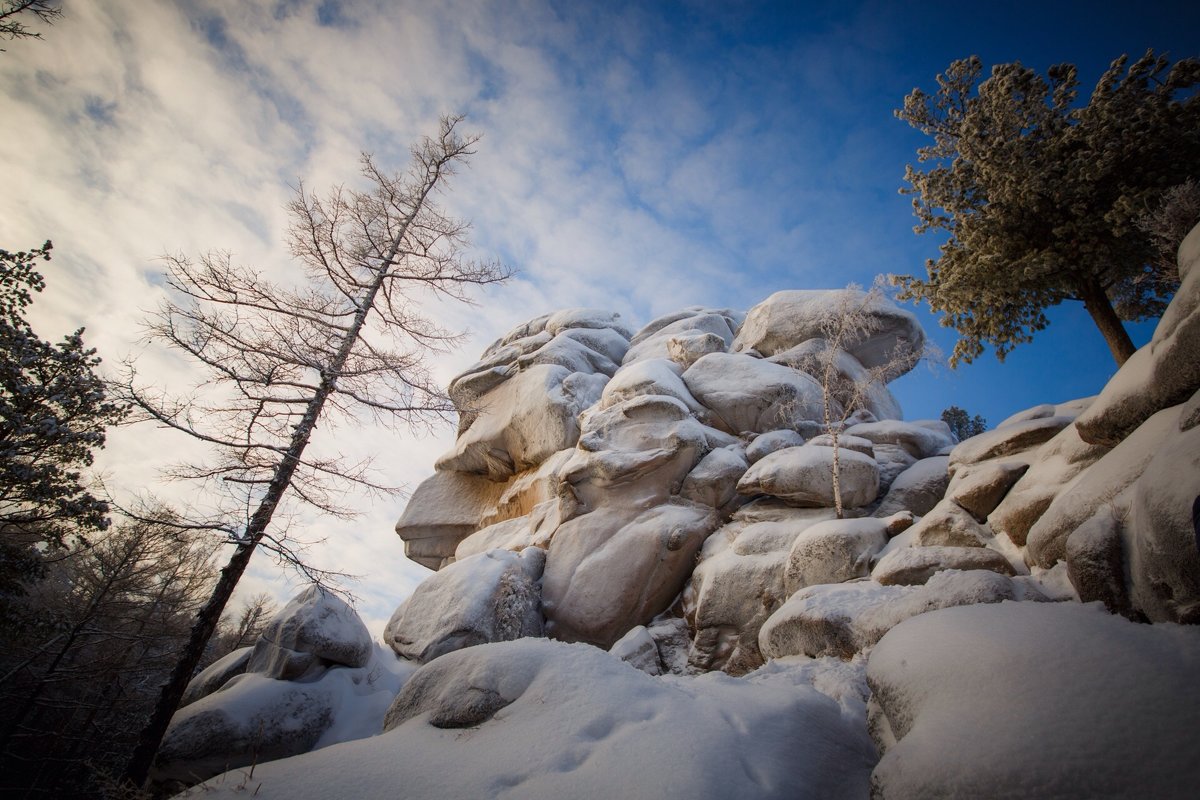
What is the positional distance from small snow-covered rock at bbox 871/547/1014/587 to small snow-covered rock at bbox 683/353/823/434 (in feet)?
33.1

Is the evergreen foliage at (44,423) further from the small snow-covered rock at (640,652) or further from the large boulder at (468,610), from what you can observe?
the small snow-covered rock at (640,652)

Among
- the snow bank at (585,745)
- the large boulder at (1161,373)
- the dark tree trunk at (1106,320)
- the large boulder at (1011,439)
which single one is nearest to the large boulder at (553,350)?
the large boulder at (1011,439)

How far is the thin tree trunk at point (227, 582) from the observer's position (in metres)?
6.95

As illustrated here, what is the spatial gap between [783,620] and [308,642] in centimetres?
1043

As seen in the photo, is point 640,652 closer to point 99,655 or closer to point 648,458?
point 648,458

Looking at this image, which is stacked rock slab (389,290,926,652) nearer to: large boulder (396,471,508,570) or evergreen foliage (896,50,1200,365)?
large boulder (396,471,508,570)

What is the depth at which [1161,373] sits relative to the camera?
6273 millimetres

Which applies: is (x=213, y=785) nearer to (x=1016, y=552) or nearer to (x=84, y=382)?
(x=84, y=382)

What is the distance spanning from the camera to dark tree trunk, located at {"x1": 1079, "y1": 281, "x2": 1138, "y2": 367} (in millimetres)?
11352

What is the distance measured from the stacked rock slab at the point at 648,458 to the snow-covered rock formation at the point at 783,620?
4.6 inches

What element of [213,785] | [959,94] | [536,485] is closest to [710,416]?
[536,485]

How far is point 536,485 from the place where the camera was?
802 inches

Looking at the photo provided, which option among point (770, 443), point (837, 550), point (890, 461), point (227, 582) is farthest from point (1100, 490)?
point (227, 582)

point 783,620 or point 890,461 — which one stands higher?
point 890,461
